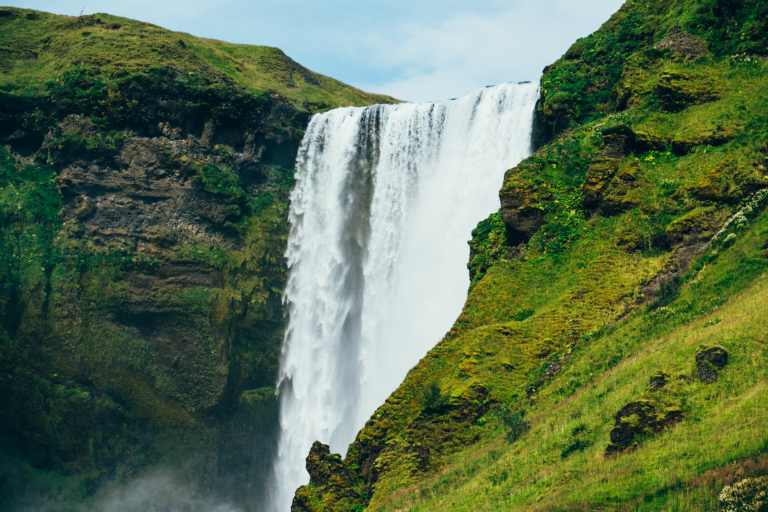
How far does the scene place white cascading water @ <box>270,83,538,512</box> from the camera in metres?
36.3

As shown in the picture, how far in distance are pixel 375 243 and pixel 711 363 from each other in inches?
1196

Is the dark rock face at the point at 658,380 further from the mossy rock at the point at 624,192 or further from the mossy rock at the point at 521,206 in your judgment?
the mossy rock at the point at 521,206

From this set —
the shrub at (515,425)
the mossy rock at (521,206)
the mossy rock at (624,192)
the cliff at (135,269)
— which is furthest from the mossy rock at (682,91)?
the cliff at (135,269)

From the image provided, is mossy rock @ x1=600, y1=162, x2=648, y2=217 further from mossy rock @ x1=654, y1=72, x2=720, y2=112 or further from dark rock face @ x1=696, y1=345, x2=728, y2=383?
dark rock face @ x1=696, y1=345, x2=728, y2=383

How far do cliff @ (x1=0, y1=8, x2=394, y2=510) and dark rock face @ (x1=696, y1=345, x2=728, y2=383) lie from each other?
3497cm

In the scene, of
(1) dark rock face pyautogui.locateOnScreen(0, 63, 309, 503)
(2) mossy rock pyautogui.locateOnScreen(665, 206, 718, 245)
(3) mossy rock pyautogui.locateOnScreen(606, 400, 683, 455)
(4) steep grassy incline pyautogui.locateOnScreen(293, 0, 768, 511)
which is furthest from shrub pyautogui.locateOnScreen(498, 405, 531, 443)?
(1) dark rock face pyautogui.locateOnScreen(0, 63, 309, 503)

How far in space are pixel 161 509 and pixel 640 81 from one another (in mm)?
38771

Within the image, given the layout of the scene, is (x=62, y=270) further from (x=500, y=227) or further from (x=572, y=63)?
(x=572, y=63)

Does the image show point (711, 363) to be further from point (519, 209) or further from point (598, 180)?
point (519, 209)

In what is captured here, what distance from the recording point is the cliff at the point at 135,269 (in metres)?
41.0

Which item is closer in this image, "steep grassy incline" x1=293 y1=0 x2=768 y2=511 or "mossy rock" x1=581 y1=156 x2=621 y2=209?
"steep grassy incline" x1=293 y1=0 x2=768 y2=511


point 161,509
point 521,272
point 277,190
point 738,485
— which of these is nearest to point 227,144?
point 277,190

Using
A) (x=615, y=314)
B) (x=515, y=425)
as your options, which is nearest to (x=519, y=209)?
(x=615, y=314)

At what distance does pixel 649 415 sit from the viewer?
475 inches
